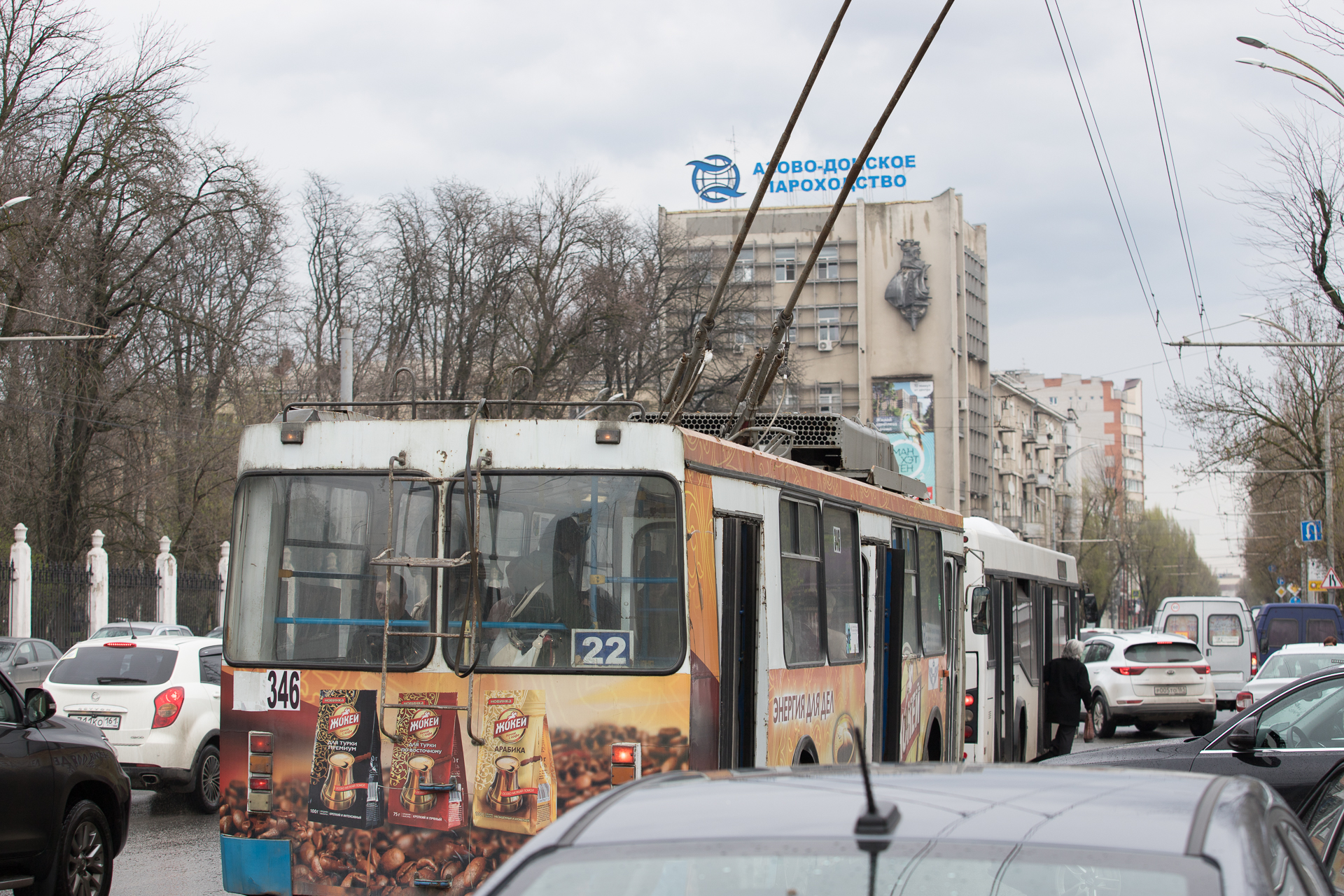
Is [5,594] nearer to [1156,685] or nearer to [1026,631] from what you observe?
[1026,631]

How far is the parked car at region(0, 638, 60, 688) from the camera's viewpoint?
2266cm

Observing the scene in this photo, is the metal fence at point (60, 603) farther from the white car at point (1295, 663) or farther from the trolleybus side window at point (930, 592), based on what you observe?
the white car at point (1295, 663)

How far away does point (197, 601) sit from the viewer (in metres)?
37.8

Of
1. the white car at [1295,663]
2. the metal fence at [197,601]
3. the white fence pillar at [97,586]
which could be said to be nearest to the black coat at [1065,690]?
the white car at [1295,663]

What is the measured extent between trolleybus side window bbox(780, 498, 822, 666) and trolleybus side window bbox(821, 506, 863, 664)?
23 cm

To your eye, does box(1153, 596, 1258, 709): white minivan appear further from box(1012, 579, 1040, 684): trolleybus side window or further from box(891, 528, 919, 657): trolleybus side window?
box(891, 528, 919, 657): trolleybus side window

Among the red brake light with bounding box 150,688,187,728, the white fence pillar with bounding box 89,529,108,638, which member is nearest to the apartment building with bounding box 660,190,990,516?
the white fence pillar with bounding box 89,529,108,638

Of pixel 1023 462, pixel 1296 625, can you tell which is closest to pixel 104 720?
pixel 1296 625

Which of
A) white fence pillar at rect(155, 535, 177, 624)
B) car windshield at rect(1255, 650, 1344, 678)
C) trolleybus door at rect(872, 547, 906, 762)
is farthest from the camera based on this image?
white fence pillar at rect(155, 535, 177, 624)

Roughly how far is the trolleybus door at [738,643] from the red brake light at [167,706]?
276 inches

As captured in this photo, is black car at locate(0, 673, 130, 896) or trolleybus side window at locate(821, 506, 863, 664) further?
trolleybus side window at locate(821, 506, 863, 664)

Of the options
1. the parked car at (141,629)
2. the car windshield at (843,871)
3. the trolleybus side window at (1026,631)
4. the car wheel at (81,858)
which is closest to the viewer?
the car windshield at (843,871)

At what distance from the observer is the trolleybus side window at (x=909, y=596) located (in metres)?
11.4

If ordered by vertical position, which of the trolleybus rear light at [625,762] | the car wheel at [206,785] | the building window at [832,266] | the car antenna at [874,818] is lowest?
the car wheel at [206,785]
